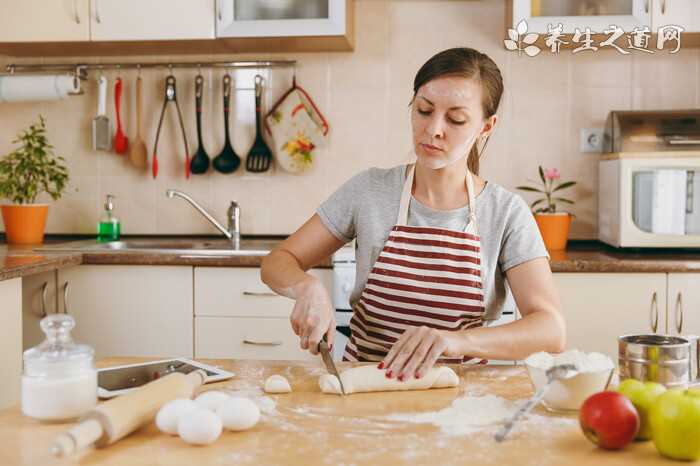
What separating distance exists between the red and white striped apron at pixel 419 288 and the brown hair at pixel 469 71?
200mm

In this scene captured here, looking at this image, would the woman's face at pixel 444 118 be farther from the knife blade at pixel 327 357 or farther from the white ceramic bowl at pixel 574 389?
the white ceramic bowl at pixel 574 389

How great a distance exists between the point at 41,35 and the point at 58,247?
78 cm

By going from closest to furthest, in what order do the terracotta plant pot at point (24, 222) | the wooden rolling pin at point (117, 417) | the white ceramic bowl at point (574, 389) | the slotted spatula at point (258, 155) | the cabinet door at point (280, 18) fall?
the wooden rolling pin at point (117, 417), the white ceramic bowl at point (574, 389), the cabinet door at point (280, 18), the terracotta plant pot at point (24, 222), the slotted spatula at point (258, 155)

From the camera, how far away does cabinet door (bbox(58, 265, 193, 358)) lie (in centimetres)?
270

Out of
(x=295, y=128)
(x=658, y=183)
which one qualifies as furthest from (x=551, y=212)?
(x=295, y=128)

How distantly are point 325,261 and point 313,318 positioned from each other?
1270 millimetres

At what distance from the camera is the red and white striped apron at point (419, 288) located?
1685 millimetres

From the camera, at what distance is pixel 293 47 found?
3086 millimetres

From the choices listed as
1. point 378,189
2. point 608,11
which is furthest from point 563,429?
point 608,11

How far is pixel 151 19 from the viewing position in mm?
2883

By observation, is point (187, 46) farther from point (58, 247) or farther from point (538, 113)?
point (538, 113)

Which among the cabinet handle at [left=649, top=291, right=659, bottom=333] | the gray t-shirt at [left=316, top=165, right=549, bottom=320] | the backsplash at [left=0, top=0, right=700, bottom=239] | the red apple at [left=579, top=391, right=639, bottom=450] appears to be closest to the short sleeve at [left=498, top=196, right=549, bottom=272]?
the gray t-shirt at [left=316, top=165, right=549, bottom=320]

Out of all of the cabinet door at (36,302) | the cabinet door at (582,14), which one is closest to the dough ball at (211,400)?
the cabinet door at (36,302)

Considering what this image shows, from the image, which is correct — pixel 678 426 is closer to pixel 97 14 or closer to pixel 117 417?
pixel 117 417
